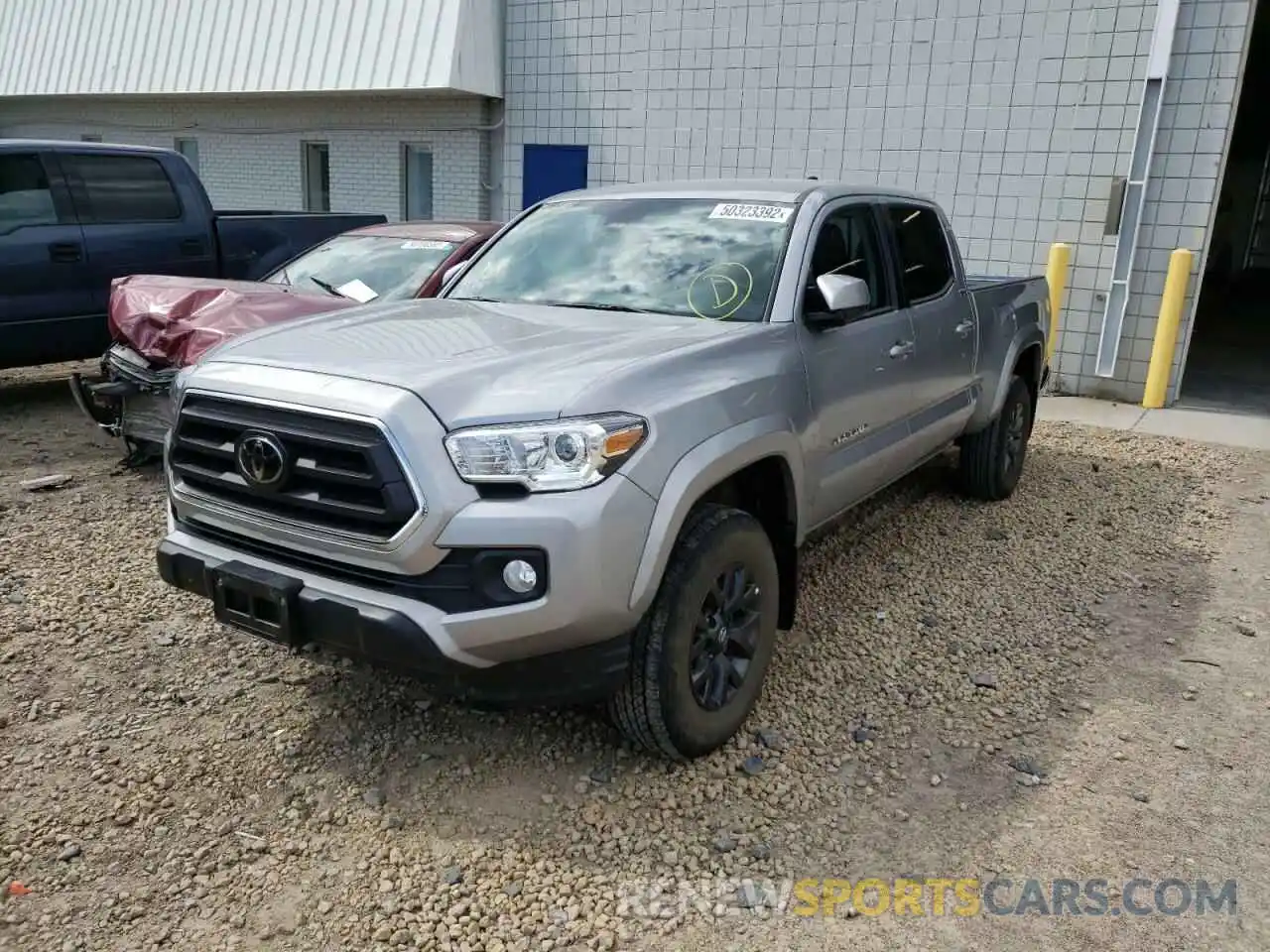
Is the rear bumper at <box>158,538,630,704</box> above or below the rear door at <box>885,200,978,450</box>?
below

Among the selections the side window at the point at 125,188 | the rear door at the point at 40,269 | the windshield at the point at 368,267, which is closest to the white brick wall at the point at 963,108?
the windshield at the point at 368,267

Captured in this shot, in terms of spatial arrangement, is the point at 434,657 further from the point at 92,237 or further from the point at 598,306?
the point at 92,237

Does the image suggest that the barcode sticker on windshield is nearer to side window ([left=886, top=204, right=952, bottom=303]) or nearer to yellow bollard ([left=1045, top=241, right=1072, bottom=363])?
side window ([left=886, top=204, right=952, bottom=303])

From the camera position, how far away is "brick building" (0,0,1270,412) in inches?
336

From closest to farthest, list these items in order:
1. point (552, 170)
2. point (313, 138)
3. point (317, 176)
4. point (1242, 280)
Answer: point (552, 170) → point (313, 138) → point (317, 176) → point (1242, 280)

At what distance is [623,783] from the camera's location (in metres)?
3.08

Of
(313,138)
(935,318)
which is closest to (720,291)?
(935,318)

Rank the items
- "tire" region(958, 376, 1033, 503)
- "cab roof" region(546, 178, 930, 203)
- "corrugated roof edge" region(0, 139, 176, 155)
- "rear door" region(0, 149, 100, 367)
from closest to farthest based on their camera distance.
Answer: "cab roof" region(546, 178, 930, 203)
"tire" region(958, 376, 1033, 503)
"rear door" region(0, 149, 100, 367)
"corrugated roof edge" region(0, 139, 176, 155)

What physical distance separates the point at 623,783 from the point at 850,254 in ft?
7.81

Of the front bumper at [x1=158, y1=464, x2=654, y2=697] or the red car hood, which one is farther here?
the red car hood

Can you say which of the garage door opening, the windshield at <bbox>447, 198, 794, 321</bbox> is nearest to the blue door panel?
the garage door opening

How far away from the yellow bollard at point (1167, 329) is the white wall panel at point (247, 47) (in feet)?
25.5

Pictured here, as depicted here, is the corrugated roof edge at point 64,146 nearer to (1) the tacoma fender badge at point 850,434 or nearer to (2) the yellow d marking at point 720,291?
(2) the yellow d marking at point 720,291

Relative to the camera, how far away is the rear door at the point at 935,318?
4.59m
